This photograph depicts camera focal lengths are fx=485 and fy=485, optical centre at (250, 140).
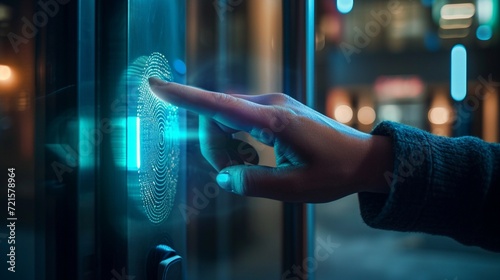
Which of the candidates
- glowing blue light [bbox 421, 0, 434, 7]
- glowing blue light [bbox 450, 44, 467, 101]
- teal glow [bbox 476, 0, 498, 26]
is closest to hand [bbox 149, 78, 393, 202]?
glowing blue light [bbox 450, 44, 467, 101]

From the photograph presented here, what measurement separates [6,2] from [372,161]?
558 mm

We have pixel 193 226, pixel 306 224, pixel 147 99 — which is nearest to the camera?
pixel 147 99

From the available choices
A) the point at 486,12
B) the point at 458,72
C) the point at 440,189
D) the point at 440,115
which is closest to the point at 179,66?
the point at 440,189

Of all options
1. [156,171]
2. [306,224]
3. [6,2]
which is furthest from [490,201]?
[6,2]

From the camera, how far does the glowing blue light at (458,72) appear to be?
2.59 metres

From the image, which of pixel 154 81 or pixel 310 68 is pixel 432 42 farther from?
pixel 154 81

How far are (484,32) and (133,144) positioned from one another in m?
2.87

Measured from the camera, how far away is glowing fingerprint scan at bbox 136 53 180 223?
665 mm

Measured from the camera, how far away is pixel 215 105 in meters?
0.65

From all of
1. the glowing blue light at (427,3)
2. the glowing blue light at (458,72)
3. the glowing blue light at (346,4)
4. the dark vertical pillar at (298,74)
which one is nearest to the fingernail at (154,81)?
the dark vertical pillar at (298,74)

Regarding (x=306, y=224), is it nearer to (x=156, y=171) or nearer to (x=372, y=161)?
(x=372, y=161)

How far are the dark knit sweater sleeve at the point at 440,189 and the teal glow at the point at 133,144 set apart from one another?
38 centimetres

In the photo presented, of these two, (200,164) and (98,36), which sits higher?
(98,36)

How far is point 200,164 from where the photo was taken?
1.13 metres
